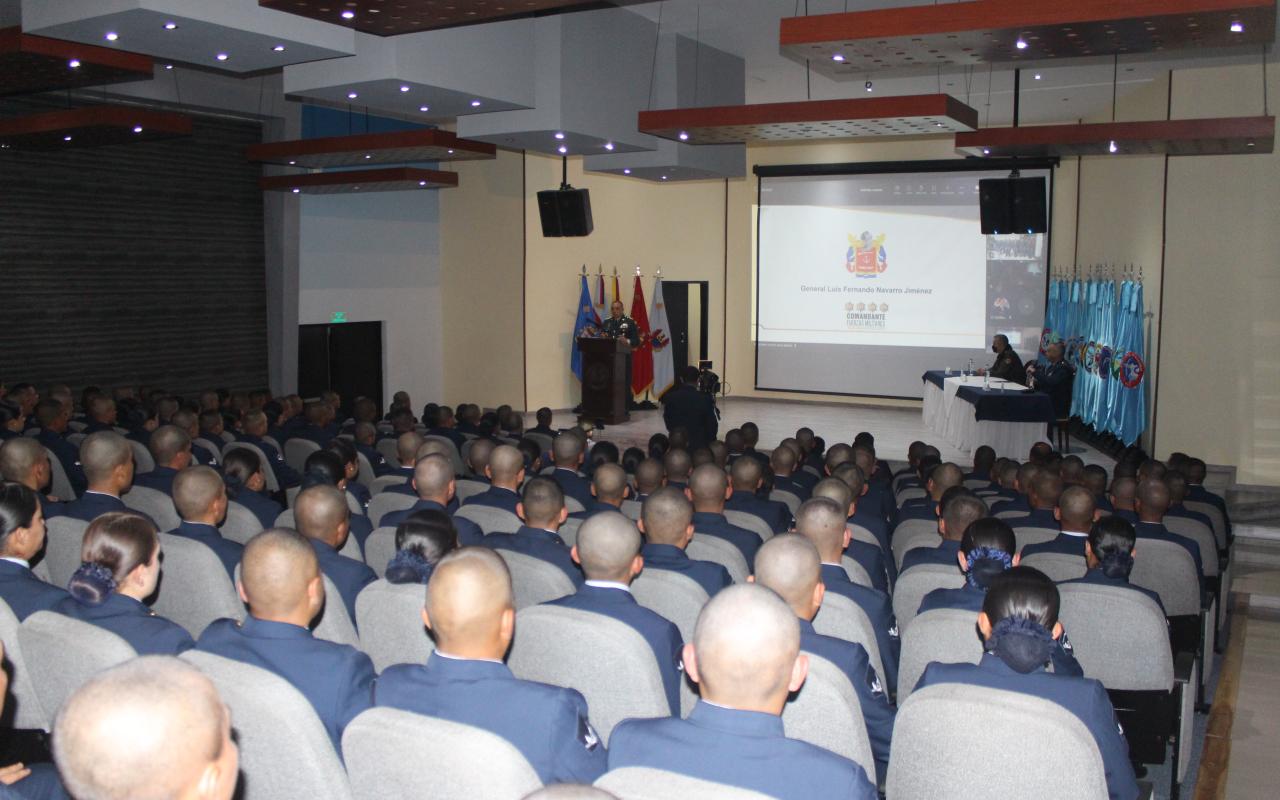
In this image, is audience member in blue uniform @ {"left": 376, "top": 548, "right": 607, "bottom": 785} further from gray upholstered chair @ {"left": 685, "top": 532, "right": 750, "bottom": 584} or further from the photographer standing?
the photographer standing

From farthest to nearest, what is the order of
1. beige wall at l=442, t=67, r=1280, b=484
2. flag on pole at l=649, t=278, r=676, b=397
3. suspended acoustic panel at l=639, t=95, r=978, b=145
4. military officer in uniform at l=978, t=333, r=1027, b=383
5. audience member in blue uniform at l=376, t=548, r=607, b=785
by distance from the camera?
flag on pole at l=649, t=278, r=676, b=397
military officer in uniform at l=978, t=333, r=1027, b=383
beige wall at l=442, t=67, r=1280, b=484
suspended acoustic panel at l=639, t=95, r=978, b=145
audience member in blue uniform at l=376, t=548, r=607, b=785

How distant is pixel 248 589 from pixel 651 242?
1480cm

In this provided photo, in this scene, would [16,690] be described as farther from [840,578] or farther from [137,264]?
[137,264]

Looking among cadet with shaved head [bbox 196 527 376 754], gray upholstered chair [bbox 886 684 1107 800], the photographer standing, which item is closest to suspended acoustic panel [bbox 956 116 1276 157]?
the photographer standing

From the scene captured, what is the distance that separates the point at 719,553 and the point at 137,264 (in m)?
9.66

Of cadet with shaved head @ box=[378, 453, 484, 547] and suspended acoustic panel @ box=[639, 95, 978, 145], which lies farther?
suspended acoustic panel @ box=[639, 95, 978, 145]

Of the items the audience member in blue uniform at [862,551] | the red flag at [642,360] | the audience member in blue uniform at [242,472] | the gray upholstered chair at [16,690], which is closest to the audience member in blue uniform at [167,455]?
the audience member in blue uniform at [242,472]

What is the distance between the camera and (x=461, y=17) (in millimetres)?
5012

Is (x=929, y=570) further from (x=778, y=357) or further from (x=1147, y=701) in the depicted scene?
(x=778, y=357)

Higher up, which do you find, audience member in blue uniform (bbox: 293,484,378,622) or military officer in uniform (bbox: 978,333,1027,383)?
military officer in uniform (bbox: 978,333,1027,383)

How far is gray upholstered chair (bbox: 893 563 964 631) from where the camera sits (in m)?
3.96

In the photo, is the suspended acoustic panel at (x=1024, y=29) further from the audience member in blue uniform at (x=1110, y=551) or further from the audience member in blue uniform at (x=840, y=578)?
the audience member in blue uniform at (x=840, y=578)

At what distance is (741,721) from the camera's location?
6.56ft

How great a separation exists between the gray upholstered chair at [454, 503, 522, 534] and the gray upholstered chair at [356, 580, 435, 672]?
1.52 meters
